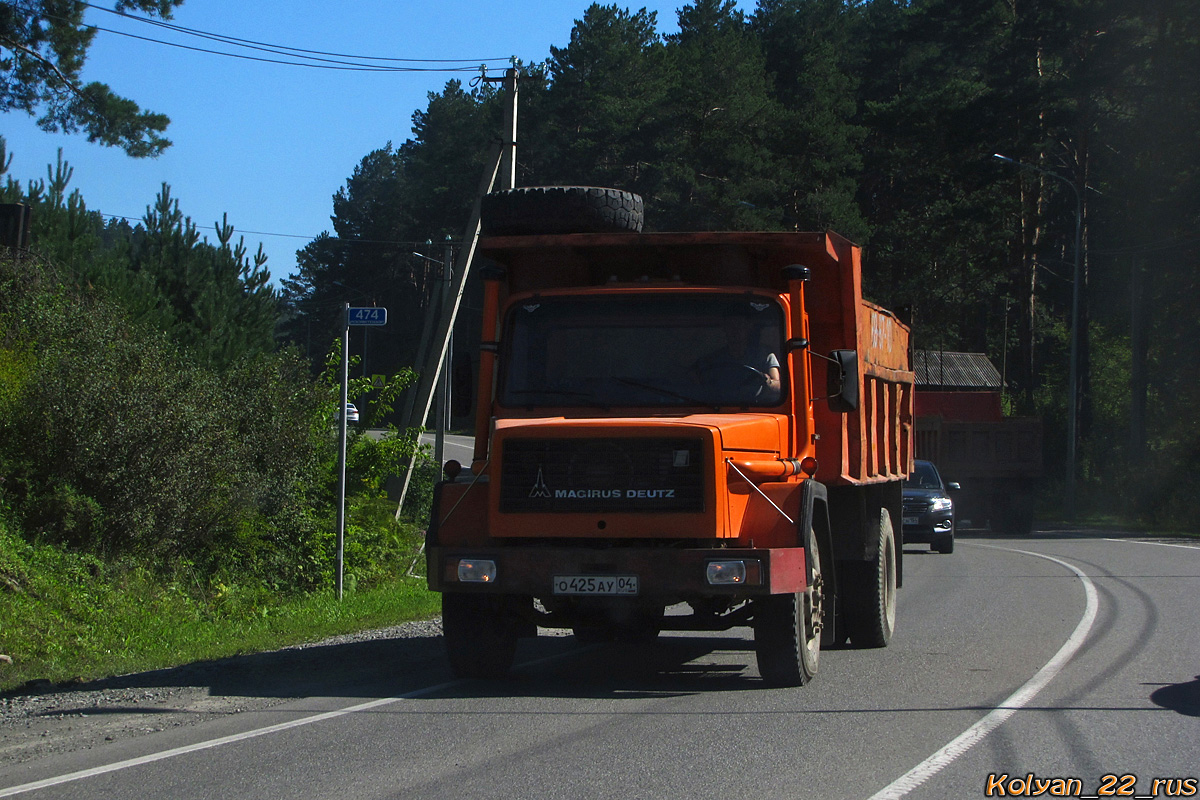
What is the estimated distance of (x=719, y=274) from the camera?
9297 mm

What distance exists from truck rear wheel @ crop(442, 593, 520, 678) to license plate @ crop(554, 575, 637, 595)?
889mm

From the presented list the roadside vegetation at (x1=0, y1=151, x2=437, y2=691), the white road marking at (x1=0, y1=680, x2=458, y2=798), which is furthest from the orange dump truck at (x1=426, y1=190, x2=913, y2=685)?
the roadside vegetation at (x1=0, y1=151, x2=437, y2=691)

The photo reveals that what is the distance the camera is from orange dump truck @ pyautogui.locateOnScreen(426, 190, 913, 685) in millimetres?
8133

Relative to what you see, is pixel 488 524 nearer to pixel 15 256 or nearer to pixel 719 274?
pixel 719 274

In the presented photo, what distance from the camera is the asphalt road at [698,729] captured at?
19.8 ft

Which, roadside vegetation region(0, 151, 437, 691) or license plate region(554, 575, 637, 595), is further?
roadside vegetation region(0, 151, 437, 691)

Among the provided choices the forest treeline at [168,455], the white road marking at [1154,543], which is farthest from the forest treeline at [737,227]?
the white road marking at [1154,543]

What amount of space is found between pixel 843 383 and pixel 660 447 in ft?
5.06

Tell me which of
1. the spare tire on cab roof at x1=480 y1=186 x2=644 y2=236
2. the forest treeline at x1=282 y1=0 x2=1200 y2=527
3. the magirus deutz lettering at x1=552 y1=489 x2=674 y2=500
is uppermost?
the forest treeline at x1=282 y1=0 x2=1200 y2=527

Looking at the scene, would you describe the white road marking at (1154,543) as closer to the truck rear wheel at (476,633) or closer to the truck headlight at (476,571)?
the truck rear wheel at (476,633)

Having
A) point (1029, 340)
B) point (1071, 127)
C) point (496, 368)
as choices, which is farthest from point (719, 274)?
point (1029, 340)

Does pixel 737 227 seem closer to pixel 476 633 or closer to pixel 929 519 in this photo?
pixel 929 519

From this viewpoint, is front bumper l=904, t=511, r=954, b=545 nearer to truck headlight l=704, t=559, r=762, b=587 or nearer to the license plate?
truck headlight l=704, t=559, r=762, b=587

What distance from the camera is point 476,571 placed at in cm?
833
